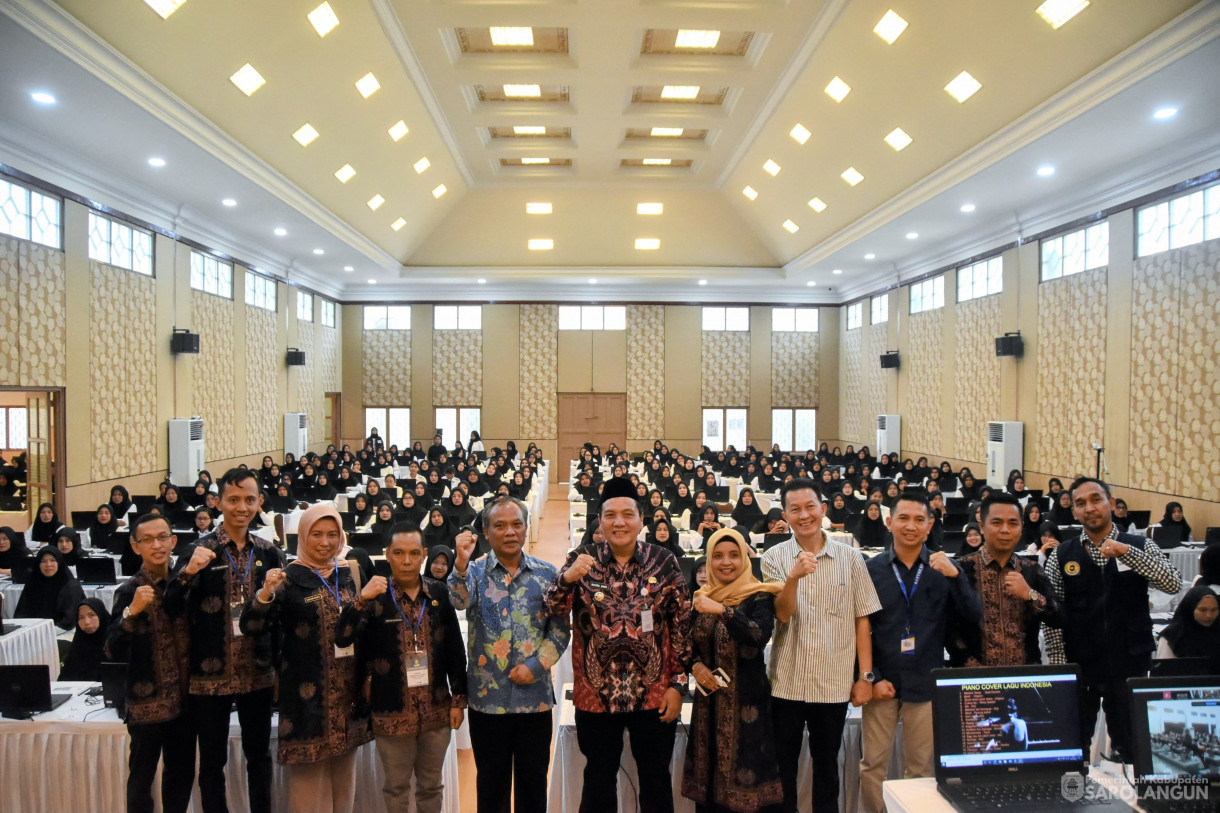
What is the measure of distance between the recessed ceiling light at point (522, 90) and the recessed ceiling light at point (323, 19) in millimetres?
4000

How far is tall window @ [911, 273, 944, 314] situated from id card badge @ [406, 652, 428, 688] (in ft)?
50.5

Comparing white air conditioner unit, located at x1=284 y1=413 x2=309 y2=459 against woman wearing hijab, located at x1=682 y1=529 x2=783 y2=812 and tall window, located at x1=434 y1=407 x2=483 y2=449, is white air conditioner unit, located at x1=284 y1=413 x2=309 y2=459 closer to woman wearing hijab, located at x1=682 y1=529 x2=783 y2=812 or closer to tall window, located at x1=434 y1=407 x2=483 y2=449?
tall window, located at x1=434 y1=407 x2=483 y2=449

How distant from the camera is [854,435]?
20516 mm

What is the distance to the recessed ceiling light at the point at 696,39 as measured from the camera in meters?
10.3

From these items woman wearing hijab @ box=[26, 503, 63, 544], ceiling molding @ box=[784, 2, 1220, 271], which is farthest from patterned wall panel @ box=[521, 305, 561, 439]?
A: woman wearing hijab @ box=[26, 503, 63, 544]

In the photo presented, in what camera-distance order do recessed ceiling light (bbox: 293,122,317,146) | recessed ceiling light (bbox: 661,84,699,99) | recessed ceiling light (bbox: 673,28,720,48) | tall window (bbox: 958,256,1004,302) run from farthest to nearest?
1. tall window (bbox: 958,256,1004,302)
2. recessed ceiling light (bbox: 661,84,699,99)
3. recessed ceiling light (bbox: 673,28,720,48)
4. recessed ceiling light (bbox: 293,122,317,146)

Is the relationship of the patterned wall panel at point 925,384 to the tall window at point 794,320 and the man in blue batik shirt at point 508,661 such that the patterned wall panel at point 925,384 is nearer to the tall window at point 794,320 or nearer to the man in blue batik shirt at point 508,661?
the tall window at point 794,320

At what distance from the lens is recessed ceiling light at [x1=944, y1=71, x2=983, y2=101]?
848cm

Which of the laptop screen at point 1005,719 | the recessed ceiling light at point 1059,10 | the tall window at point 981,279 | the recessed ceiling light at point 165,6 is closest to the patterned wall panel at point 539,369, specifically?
the tall window at point 981,279

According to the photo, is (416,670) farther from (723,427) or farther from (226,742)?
(723,427)

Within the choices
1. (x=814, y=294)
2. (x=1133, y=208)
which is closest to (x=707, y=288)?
(x=814, y=294)

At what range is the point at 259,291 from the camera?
52.0ft

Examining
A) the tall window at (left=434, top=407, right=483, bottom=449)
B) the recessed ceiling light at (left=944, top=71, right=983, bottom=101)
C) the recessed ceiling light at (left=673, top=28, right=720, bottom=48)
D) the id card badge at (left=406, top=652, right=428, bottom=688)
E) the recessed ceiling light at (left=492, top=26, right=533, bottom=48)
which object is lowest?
the id card badge at (left=406, top=652, right=428, bottom=688)

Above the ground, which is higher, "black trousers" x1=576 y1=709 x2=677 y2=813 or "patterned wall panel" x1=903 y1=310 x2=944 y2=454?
"patterned wall panel" x1=903 y1=310 x2=944 y2=454
